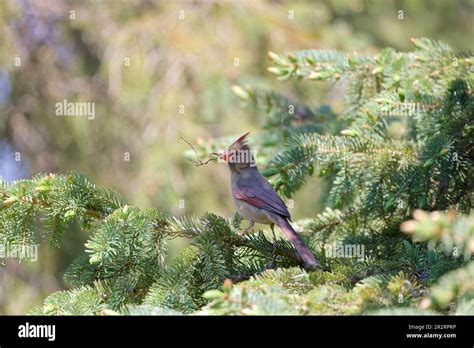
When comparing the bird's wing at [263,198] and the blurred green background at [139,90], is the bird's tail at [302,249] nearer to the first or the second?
the bird's wing at [263,198]

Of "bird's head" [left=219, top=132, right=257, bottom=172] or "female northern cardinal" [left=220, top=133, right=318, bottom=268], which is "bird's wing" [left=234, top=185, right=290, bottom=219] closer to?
"female northern cardinal" [left=220, top=133, right=318, bottom=268]

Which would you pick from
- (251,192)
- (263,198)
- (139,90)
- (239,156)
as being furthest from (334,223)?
(139,90)

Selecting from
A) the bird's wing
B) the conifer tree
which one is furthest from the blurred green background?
the conifer tree

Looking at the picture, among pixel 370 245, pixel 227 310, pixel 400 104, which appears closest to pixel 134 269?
pixel 227 310

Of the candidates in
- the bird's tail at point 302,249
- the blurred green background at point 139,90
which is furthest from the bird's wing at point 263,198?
the blurred green background at point 139,90

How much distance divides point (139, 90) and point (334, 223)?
9.42ft

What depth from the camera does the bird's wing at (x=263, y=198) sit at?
10.2 feet

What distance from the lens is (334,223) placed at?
323cm

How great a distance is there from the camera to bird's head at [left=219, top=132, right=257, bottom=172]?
11.3 ft

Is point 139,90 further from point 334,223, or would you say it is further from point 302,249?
point 302,249

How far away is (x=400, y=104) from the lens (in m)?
2.95

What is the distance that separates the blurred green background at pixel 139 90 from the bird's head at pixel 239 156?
171cm

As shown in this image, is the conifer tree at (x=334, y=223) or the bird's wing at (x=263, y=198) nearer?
the conifer tree at (x=334, y=223)

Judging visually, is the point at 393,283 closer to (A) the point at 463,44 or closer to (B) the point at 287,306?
(B) the point at 287,306
